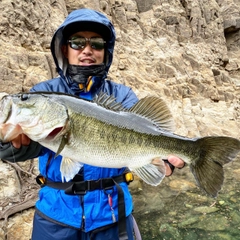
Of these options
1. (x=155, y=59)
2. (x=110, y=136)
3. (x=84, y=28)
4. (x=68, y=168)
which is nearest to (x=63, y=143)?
(x=68, y=168)

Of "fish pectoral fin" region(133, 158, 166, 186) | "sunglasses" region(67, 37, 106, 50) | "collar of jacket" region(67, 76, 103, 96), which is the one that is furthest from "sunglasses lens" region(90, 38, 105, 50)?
"fish pectoral fin" region(133, 158, 166, 186)

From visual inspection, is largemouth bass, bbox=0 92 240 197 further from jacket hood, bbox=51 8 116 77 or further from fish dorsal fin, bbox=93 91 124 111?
jacket hood, bbox=51 8 116 77

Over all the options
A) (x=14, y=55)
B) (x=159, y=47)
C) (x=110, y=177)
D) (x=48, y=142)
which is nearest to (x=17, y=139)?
(x=48, y=142)

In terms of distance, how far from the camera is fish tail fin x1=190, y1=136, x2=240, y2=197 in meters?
2.09

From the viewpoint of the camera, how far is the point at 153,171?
216 centimetres

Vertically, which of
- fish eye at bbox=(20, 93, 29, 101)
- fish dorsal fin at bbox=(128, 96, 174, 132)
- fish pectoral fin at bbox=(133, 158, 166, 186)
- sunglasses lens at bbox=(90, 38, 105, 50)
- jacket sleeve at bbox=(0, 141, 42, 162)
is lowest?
fish pectoral fin at bbox=(133, 158, 166, 186)

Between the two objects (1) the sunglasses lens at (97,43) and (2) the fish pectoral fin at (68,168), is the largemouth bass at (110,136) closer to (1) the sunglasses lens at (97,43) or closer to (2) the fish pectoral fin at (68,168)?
(2) the fish pectoral fin at (68,168)

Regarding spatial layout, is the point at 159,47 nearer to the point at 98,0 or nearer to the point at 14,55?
the point at 98,0

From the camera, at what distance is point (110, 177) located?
7.75 ft

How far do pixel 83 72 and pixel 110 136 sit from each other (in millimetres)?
885

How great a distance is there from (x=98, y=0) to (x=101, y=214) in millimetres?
12187

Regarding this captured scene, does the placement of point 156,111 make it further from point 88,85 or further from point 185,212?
point 185,212

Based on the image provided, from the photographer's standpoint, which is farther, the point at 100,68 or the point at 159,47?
the point at 159,47

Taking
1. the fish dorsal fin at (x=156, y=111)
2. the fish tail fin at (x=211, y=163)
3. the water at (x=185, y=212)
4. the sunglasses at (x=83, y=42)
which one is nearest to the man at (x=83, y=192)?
the sunglasses at (x=83, y=42)
